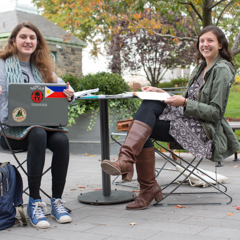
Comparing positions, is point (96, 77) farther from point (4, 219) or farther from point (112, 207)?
point (4, 219)

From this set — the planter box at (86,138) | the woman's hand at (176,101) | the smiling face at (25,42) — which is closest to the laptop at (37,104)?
the smiling face at (25,42)

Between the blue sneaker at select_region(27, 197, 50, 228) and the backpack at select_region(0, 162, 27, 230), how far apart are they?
0.24ft

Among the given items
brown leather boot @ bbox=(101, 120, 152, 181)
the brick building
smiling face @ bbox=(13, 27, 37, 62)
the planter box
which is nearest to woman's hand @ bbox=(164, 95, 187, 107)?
brown leather boot @ bbox=(101, 120, 152, 181)

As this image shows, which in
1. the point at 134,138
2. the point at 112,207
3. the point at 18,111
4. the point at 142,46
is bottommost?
the point at 112,207

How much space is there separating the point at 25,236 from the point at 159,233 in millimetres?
916

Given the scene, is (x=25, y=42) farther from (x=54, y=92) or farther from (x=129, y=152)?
(x=129, y=152)

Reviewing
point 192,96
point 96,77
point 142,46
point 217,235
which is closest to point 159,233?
point 217,235

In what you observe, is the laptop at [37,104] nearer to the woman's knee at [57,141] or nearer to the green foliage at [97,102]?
A: the woman's knee at [57,141]

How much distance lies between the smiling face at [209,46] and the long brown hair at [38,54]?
141cm

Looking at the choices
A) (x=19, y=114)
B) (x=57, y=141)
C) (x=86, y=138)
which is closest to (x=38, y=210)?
(x=57, y=141)

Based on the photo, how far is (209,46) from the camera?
333 centimetres

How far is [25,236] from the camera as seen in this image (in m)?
2.51

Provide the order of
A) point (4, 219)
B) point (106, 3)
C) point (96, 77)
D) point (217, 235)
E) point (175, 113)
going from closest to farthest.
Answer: point (217, 235) < point (4, 219) < point (175, 113) < point (96, 77) < point (106, 3)

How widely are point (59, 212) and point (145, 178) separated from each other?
781mm
